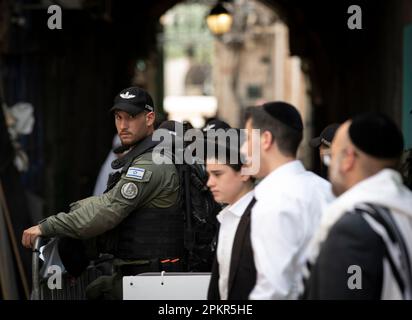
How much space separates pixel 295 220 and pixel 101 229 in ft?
6.39

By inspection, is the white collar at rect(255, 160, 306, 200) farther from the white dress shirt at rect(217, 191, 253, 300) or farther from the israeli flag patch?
the israeli flag patch

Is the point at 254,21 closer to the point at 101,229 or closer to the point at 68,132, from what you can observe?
the point at 68,132

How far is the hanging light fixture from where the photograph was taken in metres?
13.6

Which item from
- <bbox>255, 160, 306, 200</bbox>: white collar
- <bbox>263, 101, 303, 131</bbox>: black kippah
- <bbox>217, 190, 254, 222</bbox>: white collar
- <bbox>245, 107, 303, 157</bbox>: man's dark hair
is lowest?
<bbox>217, 190, 254, 222</bbox>: white collar

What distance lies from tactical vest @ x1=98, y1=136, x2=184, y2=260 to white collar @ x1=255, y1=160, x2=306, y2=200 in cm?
172

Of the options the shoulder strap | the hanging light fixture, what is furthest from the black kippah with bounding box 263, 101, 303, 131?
the hanging light fixture

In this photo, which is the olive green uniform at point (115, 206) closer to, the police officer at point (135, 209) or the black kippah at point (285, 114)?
the police officer at point (135, 209)

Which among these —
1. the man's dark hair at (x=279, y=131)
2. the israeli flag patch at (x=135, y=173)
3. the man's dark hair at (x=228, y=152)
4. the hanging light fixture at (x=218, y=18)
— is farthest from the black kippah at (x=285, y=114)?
the hanging light fixture at (x=218, y=18)

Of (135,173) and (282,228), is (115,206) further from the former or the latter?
(282,228)

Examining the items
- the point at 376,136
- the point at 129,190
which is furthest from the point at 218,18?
the point at 376,136

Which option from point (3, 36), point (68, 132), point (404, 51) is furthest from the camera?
point (68, 132)

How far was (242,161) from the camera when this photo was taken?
148 inches

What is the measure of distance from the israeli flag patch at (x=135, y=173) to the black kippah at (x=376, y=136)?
7.03 ft
